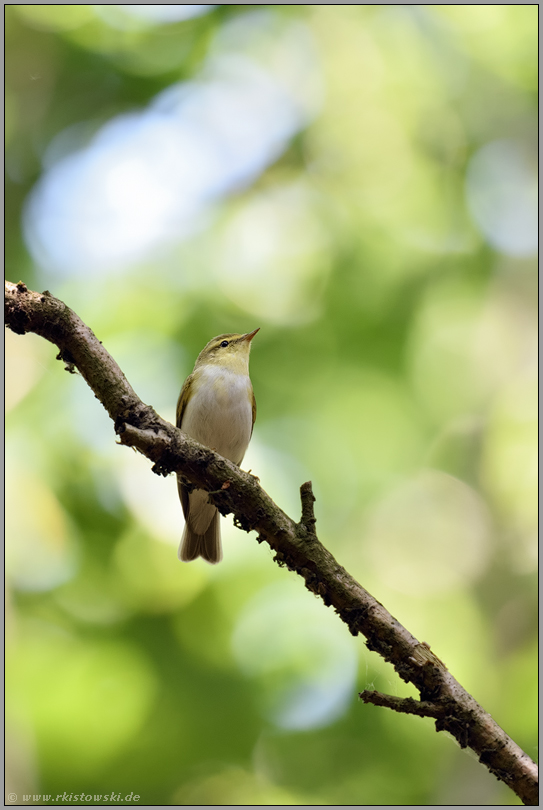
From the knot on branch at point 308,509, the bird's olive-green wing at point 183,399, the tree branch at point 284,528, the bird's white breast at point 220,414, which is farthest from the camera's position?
the bird's olive-green wing at point 183,399

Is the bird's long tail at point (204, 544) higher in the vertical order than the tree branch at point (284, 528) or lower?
higher

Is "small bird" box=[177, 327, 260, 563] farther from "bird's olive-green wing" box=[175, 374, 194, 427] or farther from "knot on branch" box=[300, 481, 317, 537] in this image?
"knot on branch" box=[300, 481, 317, 537]

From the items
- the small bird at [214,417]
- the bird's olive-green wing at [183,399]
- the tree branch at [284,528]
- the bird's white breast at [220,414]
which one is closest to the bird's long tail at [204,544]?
the small bird at [214,417]

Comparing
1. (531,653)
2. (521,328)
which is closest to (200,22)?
(521,328)

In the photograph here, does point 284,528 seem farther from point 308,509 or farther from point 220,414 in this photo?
point 220,414

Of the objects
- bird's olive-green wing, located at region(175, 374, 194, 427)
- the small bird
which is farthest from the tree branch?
bird's olive-green wing, located at region(175, 374, 194, 427)

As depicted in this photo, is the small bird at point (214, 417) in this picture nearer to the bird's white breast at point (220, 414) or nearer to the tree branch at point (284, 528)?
the bird's white breast at point (220, 414)
